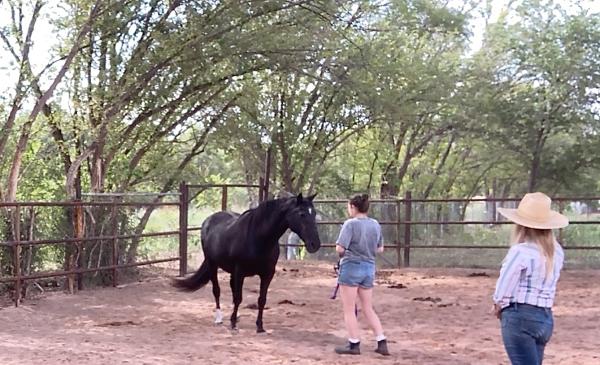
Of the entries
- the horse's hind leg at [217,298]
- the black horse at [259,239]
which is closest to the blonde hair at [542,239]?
the black horse at [259,239]

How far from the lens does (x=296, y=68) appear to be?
433 inches

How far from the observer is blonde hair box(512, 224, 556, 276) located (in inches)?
125

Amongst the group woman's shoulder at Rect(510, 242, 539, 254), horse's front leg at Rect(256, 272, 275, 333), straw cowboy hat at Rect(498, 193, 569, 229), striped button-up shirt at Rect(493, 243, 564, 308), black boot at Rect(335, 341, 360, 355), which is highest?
straw cowboy hat at Rect(498, 193, 569, 229)

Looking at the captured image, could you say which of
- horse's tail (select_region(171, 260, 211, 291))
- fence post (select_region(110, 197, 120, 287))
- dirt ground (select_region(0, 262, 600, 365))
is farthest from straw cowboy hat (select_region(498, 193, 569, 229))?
fence post (select_region(110, 197, 120, 287))

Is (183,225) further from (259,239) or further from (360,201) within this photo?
(360,201)

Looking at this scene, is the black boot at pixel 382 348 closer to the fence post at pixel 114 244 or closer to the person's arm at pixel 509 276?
the person's arm at pixel 509 276

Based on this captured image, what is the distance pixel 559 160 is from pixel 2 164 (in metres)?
12.9

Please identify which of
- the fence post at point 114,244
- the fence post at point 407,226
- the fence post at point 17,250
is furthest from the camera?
the fence post at point 407,226

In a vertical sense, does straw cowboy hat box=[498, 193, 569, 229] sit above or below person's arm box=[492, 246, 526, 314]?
above

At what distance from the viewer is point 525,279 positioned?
3168mm

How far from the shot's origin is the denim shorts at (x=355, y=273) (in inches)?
231

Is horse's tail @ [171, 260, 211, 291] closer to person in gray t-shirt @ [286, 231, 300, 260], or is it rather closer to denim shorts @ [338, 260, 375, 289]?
denim shorts @ [338, 260, 375, 289]

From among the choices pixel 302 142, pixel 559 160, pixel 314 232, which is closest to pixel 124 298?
pixel 314 232

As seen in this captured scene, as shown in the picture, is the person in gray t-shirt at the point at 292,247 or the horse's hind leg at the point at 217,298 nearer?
the horse's hind leg at the point at 217,298
